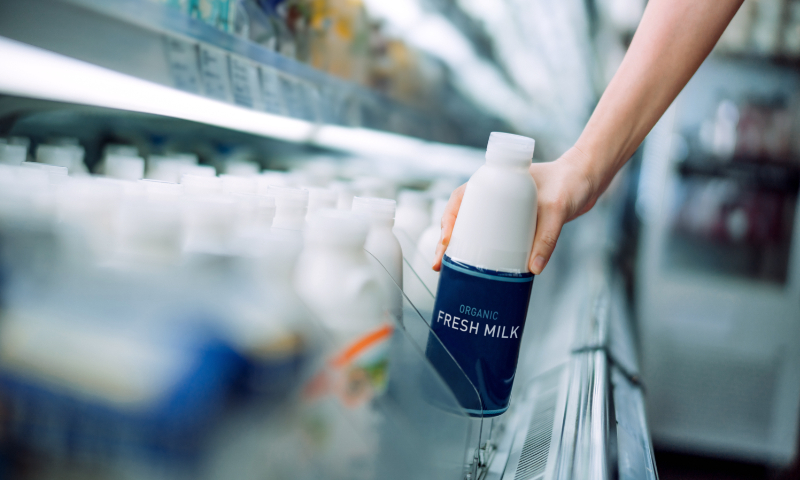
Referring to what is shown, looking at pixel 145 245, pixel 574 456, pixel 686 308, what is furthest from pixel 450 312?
pixel 686 308

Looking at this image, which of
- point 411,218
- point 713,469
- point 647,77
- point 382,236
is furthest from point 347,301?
point 713,469

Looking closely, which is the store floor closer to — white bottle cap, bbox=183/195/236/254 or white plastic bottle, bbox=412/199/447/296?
white plastic bottle, bbox=412/199/447/296

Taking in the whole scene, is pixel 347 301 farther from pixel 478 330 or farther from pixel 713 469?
pixel 713 469

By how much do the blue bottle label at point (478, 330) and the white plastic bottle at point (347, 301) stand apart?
104 millimetres

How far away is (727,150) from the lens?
3.47 metres

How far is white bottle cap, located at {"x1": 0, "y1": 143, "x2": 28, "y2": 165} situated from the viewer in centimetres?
70

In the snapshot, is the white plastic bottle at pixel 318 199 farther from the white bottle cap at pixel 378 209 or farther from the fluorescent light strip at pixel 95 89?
the fluorescent light strip at pixel 95 89

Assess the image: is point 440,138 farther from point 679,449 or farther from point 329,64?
point 679,449

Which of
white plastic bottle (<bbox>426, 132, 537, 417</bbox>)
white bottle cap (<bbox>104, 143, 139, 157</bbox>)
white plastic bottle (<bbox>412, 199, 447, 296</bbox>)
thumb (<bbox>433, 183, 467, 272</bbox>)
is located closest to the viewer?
white plastic bottle (<bbox>426, 132, 537, 417</bbox>)

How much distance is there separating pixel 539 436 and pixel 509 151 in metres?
0.35

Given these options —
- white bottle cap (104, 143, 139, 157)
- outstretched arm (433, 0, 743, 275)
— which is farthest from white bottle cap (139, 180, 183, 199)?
outstretched arm (433, 0, 743, 275)

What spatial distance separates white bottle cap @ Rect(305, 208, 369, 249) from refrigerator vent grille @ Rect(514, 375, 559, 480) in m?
0.29

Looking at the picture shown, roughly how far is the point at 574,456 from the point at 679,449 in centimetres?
332

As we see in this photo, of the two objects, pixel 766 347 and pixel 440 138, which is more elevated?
pixel 440 138
